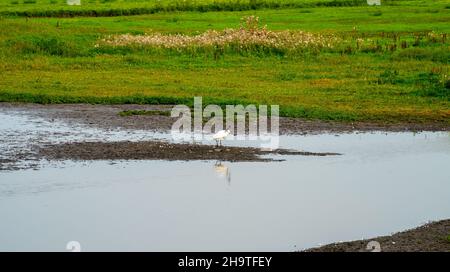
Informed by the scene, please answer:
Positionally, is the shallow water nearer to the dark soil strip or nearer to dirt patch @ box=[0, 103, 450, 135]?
the dark soil strip

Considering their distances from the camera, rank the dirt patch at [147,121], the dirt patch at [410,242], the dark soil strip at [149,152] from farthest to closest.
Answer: the dirt patch at [147,121] < the dark soil strip at [149,152] < the dirt patch at [410,242]

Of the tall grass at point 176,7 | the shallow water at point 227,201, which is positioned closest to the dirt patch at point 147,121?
the shallow water at point 227,201

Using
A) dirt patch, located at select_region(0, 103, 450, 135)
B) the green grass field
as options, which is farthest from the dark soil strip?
the green grass field

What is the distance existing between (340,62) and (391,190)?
59.6ft

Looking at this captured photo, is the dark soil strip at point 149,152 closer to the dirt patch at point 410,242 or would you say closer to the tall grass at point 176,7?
the dirt patch at point 410,242

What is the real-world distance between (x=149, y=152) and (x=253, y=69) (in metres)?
13.8

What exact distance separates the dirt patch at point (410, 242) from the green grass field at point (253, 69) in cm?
1139

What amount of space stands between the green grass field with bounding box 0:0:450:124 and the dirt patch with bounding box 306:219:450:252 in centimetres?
1139

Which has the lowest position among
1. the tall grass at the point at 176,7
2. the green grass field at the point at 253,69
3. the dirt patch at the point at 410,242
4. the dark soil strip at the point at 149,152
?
the tall grass at the point at 176,7

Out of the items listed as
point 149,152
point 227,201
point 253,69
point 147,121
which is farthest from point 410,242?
point 253,69

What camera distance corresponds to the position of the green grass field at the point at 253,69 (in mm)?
29125

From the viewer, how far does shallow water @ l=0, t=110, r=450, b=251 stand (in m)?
15.3

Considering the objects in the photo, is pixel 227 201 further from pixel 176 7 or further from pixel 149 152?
pixel 176 7
